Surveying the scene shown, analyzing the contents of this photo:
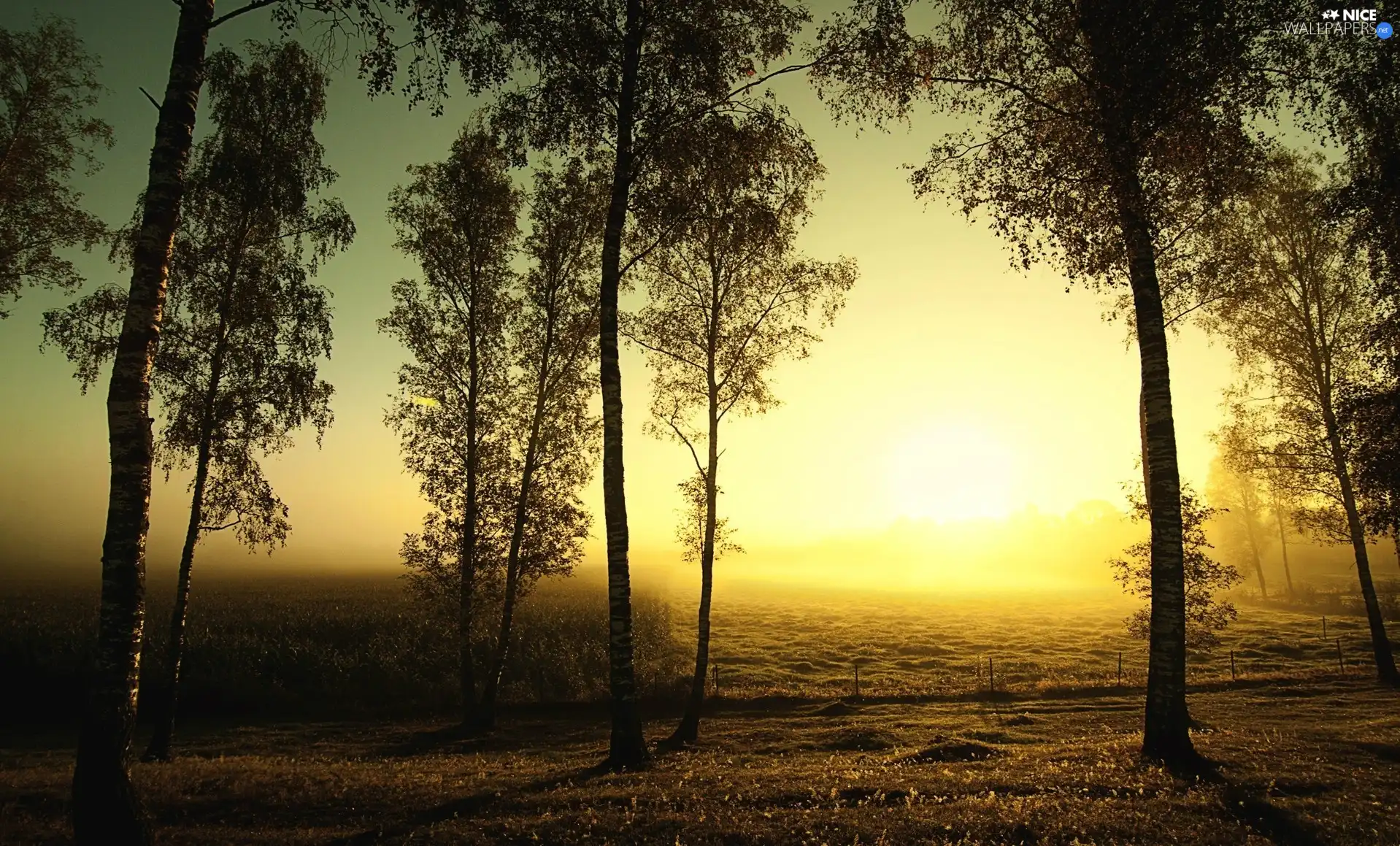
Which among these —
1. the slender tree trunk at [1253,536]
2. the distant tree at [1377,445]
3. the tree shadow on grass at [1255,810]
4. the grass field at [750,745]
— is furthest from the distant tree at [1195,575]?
the slender tree trunk at [1253,536]

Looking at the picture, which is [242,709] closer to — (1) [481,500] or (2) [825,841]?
(1) [481,500]

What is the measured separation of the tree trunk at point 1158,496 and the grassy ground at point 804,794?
3.55 ft

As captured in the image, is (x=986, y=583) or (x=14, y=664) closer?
(x=14, y=664)

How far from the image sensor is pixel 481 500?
86.8ft

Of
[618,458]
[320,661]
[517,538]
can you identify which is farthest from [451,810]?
[320,661]

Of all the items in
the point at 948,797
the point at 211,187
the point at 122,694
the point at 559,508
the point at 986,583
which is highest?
the point at 211,187

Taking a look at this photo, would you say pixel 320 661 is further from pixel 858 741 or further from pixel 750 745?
pixel 858 741

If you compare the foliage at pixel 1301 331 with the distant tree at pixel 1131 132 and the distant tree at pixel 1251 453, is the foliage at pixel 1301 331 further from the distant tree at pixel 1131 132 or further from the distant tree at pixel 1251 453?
the distant tree at pixel 1131 132

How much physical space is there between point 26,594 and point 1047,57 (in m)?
101

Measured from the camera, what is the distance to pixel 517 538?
2609cm

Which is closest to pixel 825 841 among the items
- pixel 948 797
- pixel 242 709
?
pixel 948 797

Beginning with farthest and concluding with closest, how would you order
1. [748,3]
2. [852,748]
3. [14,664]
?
1. [14,664]
2. [852,748]
3. [748,3]

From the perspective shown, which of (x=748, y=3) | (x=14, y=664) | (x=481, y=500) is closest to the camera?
(x=748, y=3)

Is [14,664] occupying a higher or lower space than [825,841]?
lower
